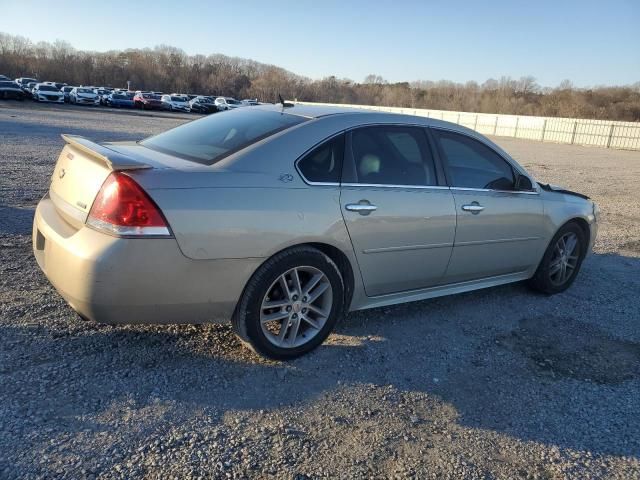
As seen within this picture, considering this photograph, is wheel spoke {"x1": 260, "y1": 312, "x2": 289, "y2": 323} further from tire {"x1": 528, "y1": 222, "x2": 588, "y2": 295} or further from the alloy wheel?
tire {"x1": 528, "y1": 222, "x2": 588, "y2": 295}

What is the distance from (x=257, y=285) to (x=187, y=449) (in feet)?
3.43

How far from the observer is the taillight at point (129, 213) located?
287cm

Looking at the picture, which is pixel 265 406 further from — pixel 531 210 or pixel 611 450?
pixel 531 210

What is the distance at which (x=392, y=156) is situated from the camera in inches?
157

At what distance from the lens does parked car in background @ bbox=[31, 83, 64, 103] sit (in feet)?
150

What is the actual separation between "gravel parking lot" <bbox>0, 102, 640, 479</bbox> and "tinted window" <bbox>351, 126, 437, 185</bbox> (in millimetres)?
1170

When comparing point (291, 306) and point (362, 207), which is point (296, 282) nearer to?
point (291, 306)

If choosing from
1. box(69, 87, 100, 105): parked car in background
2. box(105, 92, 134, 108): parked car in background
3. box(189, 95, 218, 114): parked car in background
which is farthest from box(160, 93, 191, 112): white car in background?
box(69, 87, 100, 105): parked car in background

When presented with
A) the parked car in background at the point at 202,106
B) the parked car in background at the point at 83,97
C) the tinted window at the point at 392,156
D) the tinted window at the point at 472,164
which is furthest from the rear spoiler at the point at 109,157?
the parked car in background at the point at 202,106

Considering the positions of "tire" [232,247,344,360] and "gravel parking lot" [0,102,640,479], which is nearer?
"gravel parking lot" [0,102,640,479]

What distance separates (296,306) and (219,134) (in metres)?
1.37

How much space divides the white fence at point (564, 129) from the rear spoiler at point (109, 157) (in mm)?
34183

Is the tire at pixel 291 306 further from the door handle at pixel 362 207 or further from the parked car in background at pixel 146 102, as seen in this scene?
the parked car in background at pixel 146 102

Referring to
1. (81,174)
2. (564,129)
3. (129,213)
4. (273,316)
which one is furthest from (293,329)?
(564,129)
